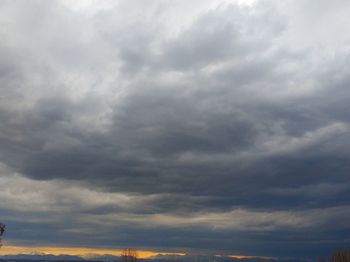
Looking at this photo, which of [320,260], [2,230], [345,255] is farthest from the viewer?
[320,260]

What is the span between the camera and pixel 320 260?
614ft

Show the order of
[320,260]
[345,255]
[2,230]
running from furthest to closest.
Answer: [320,260], [345,255], [2,230]

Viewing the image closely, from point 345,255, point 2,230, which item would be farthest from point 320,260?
point 2,230

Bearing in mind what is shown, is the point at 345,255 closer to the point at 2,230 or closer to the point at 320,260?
the point at 320,260

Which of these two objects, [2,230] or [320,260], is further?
[320,260]

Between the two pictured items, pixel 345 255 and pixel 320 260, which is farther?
pixel 320 260

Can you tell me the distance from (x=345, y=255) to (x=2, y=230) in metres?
114

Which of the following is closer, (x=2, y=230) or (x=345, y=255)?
(x=2, y=230)

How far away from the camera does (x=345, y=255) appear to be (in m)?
172

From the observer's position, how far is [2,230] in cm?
10762

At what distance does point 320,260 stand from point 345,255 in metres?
16.9
